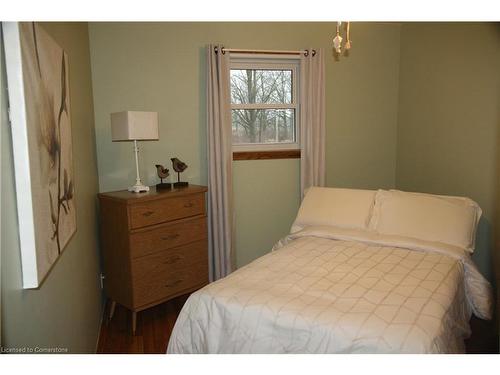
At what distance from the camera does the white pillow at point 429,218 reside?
229 centimetres

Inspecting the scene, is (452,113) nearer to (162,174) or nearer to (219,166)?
(219,166)

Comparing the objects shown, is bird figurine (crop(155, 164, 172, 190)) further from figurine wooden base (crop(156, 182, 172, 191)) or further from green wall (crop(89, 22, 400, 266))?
green wall (crop(89, 22, 400, 266))

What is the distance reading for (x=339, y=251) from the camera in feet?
7.29

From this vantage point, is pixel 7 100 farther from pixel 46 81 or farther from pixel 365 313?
pixel 365 313

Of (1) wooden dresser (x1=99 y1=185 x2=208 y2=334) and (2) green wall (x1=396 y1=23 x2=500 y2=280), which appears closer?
(1) wooden dresser (x1=99 y1=185 x2=208 y2=334)

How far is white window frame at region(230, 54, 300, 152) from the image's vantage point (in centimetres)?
325

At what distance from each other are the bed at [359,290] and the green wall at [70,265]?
1.75 ft

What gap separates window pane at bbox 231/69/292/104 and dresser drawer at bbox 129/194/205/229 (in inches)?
41.4

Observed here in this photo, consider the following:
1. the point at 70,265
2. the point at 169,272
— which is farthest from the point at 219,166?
the point at 70,265

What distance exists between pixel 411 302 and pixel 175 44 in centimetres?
255

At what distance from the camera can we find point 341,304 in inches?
61.4

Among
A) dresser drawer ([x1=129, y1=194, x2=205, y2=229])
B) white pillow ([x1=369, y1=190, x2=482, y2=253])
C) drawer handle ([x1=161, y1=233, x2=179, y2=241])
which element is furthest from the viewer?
drawer handle ([x1=161, y1=233, x2=179, y2=241])

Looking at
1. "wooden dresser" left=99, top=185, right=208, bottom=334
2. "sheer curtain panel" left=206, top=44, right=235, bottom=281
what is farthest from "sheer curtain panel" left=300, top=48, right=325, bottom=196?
"wooden dresser" left=99, top=185, right=208, bottom=334

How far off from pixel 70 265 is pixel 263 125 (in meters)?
2.15
